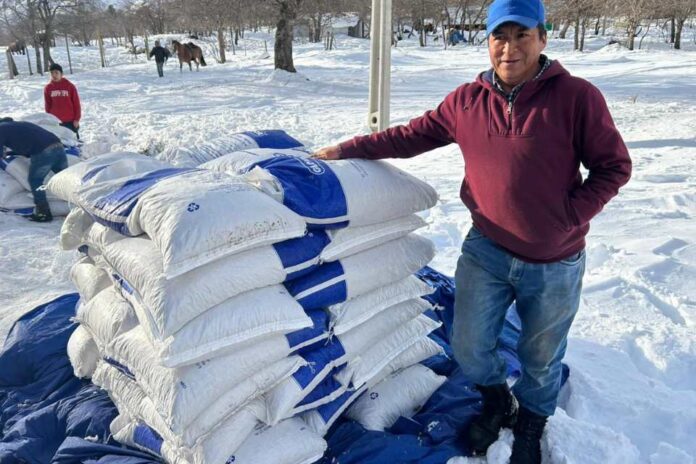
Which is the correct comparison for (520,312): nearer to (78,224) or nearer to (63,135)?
(78,224)

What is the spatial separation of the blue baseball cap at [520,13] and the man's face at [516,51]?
3 cm

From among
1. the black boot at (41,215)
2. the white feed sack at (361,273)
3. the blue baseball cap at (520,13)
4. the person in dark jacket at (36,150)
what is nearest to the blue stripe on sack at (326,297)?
the white feed sack at (361,273)

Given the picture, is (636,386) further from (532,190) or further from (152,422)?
(152,422)

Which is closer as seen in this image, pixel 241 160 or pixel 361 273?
pixel 361 273

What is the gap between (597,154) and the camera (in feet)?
5.61

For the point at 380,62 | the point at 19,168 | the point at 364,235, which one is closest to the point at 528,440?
the point at 364,235

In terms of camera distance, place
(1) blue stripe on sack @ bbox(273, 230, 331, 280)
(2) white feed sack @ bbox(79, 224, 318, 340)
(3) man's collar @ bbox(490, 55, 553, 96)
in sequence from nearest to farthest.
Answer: (3) man's collar @ bbox(490, 55, 553, 96) → (2) white feed sack @ bbox(79, 224, 318, 340) → (1) blue stripe on sack @ bbox(273, 230, 331, 280)

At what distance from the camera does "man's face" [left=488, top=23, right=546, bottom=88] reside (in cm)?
176

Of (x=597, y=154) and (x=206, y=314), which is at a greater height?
(x=597, y=154)

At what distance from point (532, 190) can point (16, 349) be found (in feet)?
9.63

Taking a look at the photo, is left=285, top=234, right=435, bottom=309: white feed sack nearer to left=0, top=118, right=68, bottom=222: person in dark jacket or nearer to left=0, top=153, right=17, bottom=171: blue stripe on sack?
left=0, top=118, right=68, bottom=222: person in dark jacket

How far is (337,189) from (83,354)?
1611mm

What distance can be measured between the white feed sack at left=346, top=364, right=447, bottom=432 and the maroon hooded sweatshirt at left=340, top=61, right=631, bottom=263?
914 millimetres

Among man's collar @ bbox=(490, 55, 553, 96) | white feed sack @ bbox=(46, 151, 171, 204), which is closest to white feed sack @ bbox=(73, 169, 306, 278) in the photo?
white feed sack @ bbox=(46, 151, 171, 204)
